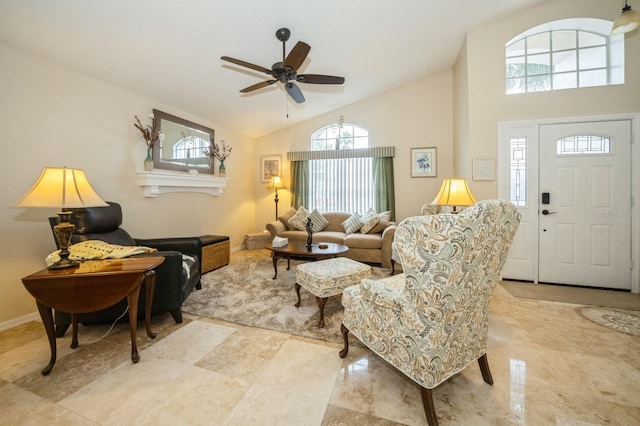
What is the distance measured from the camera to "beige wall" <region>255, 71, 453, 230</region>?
178 inches

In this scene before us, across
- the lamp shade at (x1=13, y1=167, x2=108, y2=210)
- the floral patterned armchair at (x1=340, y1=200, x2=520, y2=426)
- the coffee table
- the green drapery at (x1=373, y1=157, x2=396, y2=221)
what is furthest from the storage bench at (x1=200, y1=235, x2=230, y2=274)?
the green drapery at (x1=373, y1=157, x2=396, y2=221)

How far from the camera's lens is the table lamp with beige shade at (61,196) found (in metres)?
1.54

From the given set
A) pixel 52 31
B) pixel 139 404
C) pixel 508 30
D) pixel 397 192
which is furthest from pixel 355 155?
pixel 139 404

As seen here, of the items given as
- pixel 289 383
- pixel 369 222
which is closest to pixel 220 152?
pixel 369 222

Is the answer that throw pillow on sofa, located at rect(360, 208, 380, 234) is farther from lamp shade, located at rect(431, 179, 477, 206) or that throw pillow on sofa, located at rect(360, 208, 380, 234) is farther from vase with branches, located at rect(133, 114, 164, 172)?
vase with branches, located at rect(133, 114, 164, 172)

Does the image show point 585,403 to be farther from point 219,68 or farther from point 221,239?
point 219,68

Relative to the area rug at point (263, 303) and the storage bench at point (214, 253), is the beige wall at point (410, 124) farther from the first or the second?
the storage bench at point (214, 253)

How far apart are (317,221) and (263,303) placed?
2.37 metres

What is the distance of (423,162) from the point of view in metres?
4.64

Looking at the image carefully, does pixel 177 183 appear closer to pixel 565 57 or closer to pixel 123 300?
pixel 123 300

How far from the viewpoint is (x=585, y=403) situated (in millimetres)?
1341

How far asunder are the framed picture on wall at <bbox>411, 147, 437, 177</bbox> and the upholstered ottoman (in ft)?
9.74

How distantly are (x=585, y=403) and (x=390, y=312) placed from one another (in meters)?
1.21

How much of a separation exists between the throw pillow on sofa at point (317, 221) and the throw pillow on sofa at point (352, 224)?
0.40 meters
